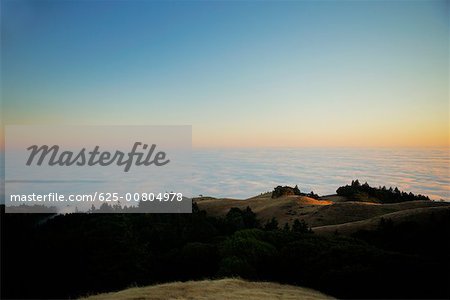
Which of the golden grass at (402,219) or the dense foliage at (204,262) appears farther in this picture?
the golden grass at (402,219)

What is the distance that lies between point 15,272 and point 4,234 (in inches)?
256

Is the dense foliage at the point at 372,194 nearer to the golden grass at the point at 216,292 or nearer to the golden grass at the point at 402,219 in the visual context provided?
the golden grass at the point at 402,219

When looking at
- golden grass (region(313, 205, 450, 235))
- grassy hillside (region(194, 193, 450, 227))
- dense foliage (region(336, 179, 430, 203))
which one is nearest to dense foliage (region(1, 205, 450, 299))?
golden grass (region(313, 205, 450, 235))

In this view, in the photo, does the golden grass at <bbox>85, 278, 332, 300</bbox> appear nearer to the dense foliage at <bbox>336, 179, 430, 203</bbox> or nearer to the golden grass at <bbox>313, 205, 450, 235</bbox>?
the golden grass at <bbox>313, 205, 450, 235</bbox>

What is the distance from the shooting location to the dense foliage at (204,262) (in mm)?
34481

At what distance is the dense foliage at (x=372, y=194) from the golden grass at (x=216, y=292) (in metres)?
120

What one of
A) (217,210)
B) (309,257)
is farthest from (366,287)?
(217,210)

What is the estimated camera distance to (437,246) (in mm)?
54156

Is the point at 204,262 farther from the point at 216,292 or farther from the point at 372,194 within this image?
the point at 372,194

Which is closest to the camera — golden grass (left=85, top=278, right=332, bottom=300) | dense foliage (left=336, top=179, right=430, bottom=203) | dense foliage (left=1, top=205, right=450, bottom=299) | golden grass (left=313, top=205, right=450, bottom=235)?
golden grass (left=85, top=278, right=332, bottom=300)

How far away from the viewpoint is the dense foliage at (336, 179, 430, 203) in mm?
149750

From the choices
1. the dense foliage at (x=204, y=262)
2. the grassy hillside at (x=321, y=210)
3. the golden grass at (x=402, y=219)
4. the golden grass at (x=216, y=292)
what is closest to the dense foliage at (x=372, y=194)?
the grassy hillside at (x=321, y=210)

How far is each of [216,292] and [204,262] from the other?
58.3 feet

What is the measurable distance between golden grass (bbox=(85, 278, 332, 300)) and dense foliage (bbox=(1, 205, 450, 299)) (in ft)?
16.2
